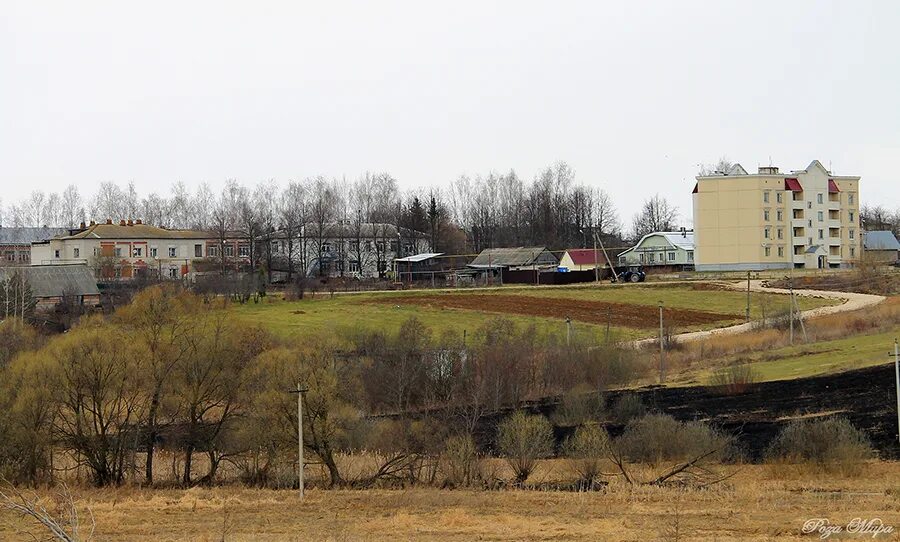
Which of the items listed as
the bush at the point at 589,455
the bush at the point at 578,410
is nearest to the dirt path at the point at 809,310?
the bush at the point at 578,410

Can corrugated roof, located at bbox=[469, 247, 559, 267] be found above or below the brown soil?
above

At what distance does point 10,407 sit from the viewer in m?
30.2

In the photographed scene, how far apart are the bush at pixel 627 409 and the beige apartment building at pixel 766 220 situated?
6095 cm

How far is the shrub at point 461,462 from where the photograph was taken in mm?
26953

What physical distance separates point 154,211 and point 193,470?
363 feet

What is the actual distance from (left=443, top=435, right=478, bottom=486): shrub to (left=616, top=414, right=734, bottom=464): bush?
159 inches

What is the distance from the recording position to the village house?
105 metres

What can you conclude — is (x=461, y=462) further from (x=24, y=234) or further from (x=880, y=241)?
(x=24, y=234)

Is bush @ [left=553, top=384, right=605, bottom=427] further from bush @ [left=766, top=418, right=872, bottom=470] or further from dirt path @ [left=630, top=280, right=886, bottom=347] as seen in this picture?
dirt path @ [left=630, top=280, right=886, bottom=347]

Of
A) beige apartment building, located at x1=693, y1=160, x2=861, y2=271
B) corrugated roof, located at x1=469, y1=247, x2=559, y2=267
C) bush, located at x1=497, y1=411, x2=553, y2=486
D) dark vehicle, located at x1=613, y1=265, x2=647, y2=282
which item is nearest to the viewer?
bush, located at x1=497, y1=411, x2=553, y2=486

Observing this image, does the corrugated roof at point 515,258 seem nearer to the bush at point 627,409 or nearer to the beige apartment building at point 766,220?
the beige apartment building at point 766,220

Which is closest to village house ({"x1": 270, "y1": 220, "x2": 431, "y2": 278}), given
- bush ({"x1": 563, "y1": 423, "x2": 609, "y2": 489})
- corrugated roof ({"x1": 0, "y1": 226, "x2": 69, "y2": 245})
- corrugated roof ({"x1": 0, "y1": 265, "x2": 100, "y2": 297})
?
corrugated roof ({"x1": 0, "y1": 265, "x2": 100, "y2": 297})

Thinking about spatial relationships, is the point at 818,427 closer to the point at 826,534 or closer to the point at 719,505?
the point at 719,505

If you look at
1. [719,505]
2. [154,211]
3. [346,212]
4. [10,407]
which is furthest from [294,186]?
[719,505]
